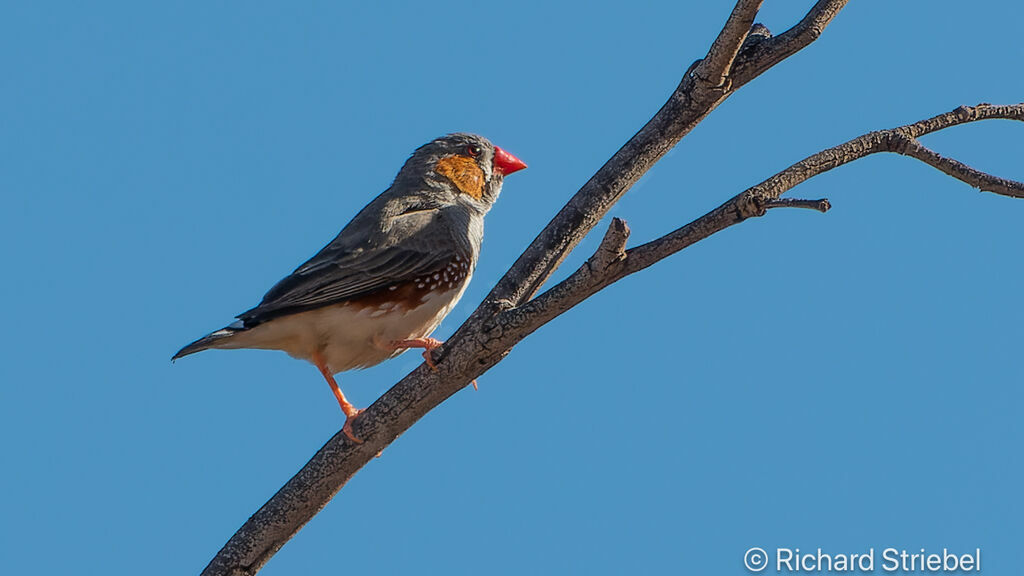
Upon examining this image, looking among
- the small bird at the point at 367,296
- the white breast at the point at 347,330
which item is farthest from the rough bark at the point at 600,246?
the white breast at the point at 347,330

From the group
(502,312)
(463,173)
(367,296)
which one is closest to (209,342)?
(367,296)

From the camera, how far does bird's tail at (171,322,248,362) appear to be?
5.79 metres

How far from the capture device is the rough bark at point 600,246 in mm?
4246

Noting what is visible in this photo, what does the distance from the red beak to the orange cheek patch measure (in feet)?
0.76

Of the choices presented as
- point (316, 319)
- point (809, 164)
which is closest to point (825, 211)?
point (809, 164)

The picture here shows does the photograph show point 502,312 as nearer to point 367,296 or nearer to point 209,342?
point 367,296

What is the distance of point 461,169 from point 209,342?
2493mm

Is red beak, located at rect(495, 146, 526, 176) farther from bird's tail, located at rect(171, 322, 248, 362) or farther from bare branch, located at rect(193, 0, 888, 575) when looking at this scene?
bird's tail, located at rect(171, 322, 248, 362)

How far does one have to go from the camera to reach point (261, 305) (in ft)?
20.2

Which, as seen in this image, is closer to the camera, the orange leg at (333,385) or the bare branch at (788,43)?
the bare branch at (788,43)

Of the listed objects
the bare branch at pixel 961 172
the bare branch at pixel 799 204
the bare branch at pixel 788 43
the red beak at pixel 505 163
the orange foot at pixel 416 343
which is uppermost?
the red beak at pixel 505 163

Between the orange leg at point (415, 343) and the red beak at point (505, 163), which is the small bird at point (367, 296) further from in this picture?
the red beak at point (505, 163)

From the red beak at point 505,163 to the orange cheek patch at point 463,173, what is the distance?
0.23m

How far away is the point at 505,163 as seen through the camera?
778cm
